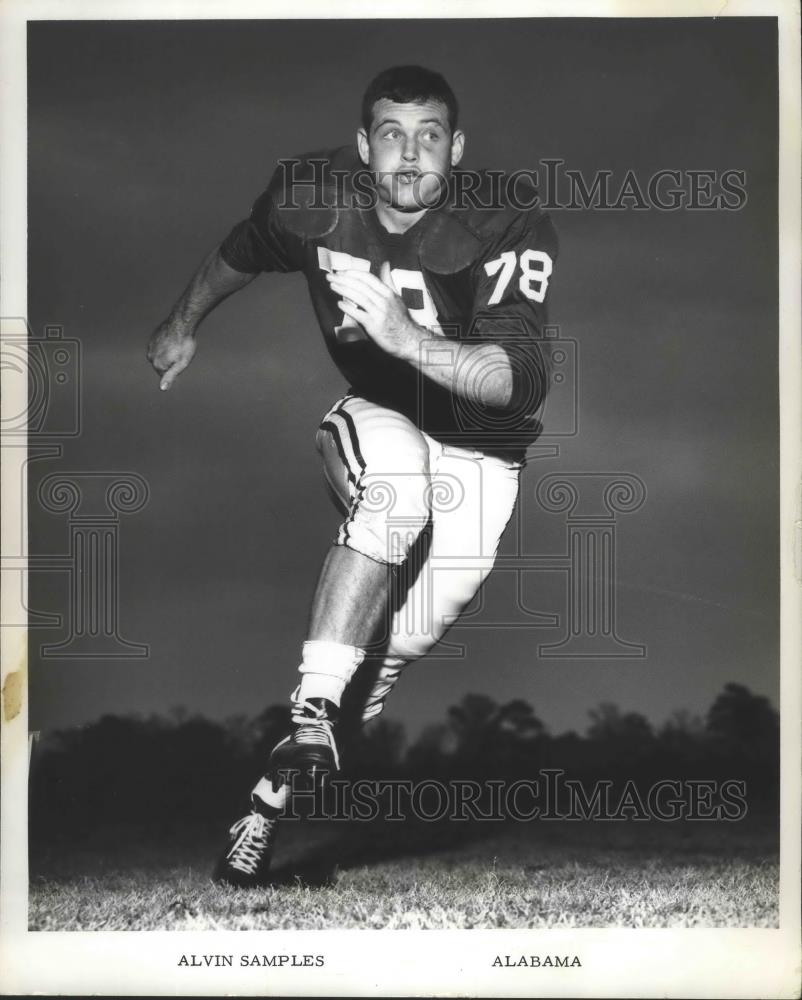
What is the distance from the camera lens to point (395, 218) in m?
3.01

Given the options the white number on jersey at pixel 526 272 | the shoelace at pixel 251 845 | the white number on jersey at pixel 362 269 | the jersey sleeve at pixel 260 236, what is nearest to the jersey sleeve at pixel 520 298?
the white number on jersey at pixel 526 272

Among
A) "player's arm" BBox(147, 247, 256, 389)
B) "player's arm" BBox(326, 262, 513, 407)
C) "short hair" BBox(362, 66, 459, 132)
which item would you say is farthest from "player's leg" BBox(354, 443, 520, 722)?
"short hair" BBox(362, 66, 459, 132)

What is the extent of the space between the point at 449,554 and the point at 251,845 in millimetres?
822

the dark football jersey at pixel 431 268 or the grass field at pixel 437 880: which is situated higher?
the dark football jersey at pixel 431 268

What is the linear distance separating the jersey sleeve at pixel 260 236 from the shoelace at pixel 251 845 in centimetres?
131

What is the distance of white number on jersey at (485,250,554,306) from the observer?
2.96 meters

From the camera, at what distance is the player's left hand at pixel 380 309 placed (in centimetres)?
293

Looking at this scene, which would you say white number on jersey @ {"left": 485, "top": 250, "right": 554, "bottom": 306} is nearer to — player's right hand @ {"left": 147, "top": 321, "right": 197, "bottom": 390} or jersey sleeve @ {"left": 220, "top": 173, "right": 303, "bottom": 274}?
jersey sleeve @ {"left": 220, "top": 173, "right": 303, "bottom": 274}

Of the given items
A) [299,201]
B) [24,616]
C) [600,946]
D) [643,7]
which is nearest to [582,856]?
[600,946]

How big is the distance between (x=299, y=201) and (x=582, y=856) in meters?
1.69

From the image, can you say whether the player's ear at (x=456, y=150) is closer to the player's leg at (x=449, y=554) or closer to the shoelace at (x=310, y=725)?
the player's leg at (x=449, y=554)

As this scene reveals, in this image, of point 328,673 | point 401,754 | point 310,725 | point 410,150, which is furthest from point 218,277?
point 401,754

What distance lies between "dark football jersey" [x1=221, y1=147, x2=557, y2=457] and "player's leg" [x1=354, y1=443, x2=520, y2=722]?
0.21 feet

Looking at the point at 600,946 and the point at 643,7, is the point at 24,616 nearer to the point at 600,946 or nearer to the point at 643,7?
the point at 600,946
